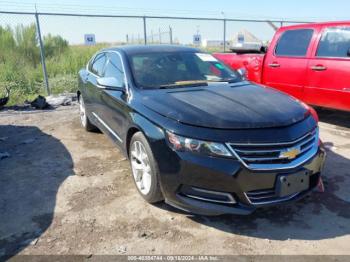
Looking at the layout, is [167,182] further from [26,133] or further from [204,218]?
[26,133]

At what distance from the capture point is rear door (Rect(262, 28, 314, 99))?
21.1 feet

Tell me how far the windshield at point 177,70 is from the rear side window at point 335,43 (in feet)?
7.46

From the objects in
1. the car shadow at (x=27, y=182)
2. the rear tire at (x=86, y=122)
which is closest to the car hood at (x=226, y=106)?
the car shadow at (x=27, y=182)

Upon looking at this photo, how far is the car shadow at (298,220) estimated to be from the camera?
10.4ft

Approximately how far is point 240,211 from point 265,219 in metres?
0.53

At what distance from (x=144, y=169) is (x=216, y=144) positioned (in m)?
0.98

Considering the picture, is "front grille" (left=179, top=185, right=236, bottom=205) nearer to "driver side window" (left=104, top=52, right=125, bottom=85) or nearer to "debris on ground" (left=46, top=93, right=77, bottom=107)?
"driver side window" (left=104, top=52, right=125, bottom=85)

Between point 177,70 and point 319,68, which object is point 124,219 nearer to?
point 177,70

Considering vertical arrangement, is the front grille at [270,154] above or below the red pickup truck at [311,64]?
below

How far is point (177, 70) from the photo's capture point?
441cm

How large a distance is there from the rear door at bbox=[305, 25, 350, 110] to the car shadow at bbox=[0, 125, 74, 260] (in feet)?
13.9

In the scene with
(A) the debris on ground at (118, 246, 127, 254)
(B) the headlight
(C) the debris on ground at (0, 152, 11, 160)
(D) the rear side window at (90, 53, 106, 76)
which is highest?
(D) the rear side window at (90, 53, 106, 76)

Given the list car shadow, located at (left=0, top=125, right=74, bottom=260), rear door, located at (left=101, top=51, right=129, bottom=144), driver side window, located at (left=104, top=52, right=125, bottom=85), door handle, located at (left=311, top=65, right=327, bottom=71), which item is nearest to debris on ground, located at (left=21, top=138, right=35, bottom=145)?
car shadow, located at (left=0, top=125, right=74, bottom=260)

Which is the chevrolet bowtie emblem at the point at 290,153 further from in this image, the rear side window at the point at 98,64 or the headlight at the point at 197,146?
the rear side window at the point at 98,64
